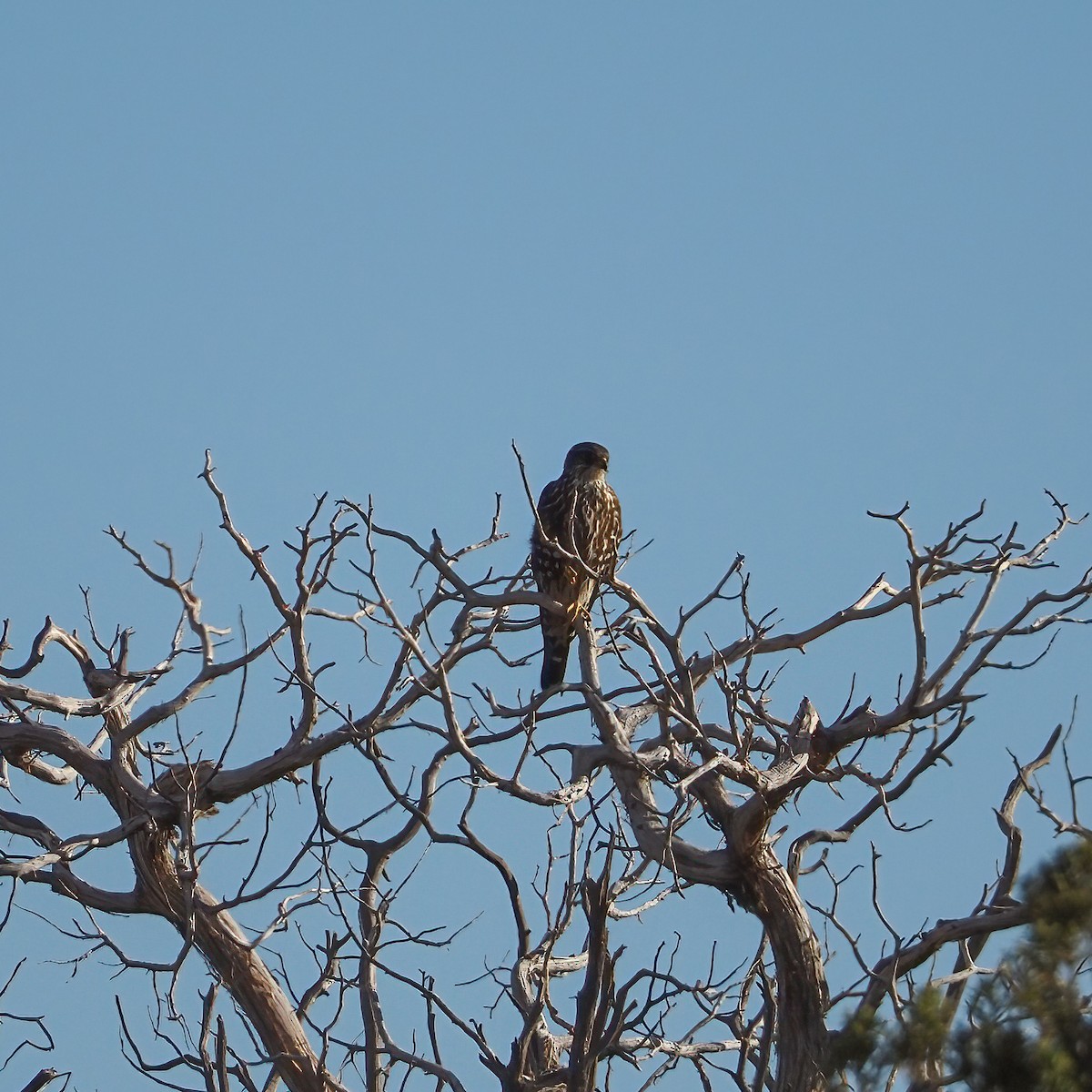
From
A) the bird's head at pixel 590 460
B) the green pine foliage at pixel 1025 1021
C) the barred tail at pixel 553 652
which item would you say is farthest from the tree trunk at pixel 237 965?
the green pine foliage at pixel 1025 1021

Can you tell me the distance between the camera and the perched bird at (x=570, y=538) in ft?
21.6

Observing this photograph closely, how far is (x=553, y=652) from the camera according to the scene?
6.60 meters

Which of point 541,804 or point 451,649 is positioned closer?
point 541,804

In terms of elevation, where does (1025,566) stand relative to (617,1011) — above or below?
above

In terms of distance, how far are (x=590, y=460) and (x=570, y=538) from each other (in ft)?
1.49

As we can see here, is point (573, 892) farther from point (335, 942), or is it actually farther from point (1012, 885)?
point (1012, 885)

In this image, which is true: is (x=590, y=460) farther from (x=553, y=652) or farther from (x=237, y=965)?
(x=237, y=965)

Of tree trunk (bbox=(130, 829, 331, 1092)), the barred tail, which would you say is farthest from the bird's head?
tree trunk (bbox=(130, 829, 331, 1092))

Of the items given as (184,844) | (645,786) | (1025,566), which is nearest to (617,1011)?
(645,786)

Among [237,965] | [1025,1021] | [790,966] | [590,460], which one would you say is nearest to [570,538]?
[590,460]

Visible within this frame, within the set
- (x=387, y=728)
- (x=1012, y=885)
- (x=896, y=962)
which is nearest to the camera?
(x=896, y=962)

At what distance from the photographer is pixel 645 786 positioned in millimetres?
5527

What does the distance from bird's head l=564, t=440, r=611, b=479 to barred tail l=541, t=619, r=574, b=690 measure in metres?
0.92

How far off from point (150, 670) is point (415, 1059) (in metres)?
1.77
